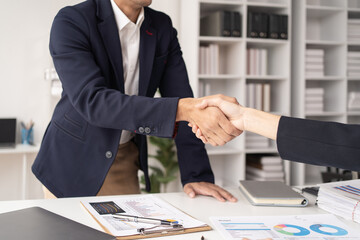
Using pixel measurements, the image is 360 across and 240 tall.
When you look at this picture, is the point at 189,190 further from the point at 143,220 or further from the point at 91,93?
the point at 91,93

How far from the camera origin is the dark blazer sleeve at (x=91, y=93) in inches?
52.1

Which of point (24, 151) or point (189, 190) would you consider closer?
point (189, 190)

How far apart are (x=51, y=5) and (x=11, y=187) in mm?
1865

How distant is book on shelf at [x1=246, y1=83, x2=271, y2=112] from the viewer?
374 cm

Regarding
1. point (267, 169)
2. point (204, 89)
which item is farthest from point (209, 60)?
point (267, 169)

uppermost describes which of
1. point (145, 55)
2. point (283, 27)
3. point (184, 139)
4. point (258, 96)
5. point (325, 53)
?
point (283, 27)

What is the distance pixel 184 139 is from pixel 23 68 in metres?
2.70

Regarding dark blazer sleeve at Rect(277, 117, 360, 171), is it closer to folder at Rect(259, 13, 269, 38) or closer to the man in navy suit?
the man in navy suit

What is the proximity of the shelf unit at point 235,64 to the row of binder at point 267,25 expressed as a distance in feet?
0.19

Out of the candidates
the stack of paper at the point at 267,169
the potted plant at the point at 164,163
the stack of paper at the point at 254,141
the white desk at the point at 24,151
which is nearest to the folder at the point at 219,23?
the stack of paper at the point at 254,141

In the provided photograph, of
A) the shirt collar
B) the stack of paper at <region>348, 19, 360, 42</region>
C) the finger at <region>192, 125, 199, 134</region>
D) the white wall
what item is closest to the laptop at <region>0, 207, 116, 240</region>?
the finger at <region>192, 125, 199, 134</region>

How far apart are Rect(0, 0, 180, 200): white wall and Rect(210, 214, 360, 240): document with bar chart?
3.14 m

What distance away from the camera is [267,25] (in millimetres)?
3760

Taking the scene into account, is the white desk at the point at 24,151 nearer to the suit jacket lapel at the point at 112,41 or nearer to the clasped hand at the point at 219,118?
the suit jacket lapel at the point at 112,41
